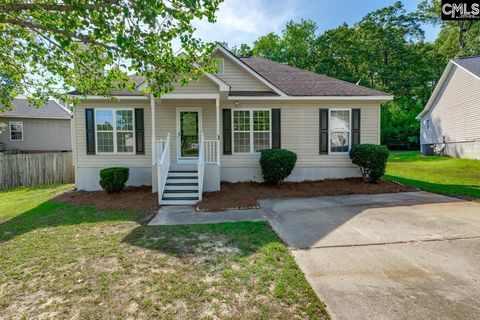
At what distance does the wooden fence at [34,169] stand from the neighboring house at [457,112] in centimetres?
2459

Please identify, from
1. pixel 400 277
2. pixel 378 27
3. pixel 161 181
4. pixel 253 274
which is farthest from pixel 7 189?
pixel 378 27

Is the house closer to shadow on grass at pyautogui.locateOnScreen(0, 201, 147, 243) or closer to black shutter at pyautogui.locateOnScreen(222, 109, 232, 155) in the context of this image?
black shutter at pyautogui.locateOnScreen(222, 109, 232, 155)

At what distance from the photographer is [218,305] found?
2.89 metres

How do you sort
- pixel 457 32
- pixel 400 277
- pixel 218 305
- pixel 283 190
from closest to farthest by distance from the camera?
pixel 218 305 < pixel 400 277 < pixel 283 190 < pixel 457 32

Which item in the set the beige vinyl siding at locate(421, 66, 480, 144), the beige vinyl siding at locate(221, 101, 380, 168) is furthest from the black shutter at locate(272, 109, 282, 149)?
the beige vinyl siding at locate(421, 66, 480, 144)

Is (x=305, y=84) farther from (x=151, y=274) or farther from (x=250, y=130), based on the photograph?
(x=151, y=274)

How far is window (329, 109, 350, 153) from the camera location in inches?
420

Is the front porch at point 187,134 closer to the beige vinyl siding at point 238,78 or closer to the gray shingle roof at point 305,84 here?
the beige vinyl siding at point 238,78

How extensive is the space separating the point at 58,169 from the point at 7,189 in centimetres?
226

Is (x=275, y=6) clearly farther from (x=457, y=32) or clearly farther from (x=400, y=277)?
(x=457, y=32)

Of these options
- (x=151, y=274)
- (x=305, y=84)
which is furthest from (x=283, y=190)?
(x=151, y=274)

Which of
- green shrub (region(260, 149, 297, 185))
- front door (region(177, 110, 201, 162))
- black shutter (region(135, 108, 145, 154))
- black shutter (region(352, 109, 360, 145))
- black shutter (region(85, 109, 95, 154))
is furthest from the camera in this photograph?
black shutter (region(352, 109, 360, 145))

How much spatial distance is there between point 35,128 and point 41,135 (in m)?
0.73

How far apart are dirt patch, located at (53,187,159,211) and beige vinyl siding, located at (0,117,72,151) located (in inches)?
661
